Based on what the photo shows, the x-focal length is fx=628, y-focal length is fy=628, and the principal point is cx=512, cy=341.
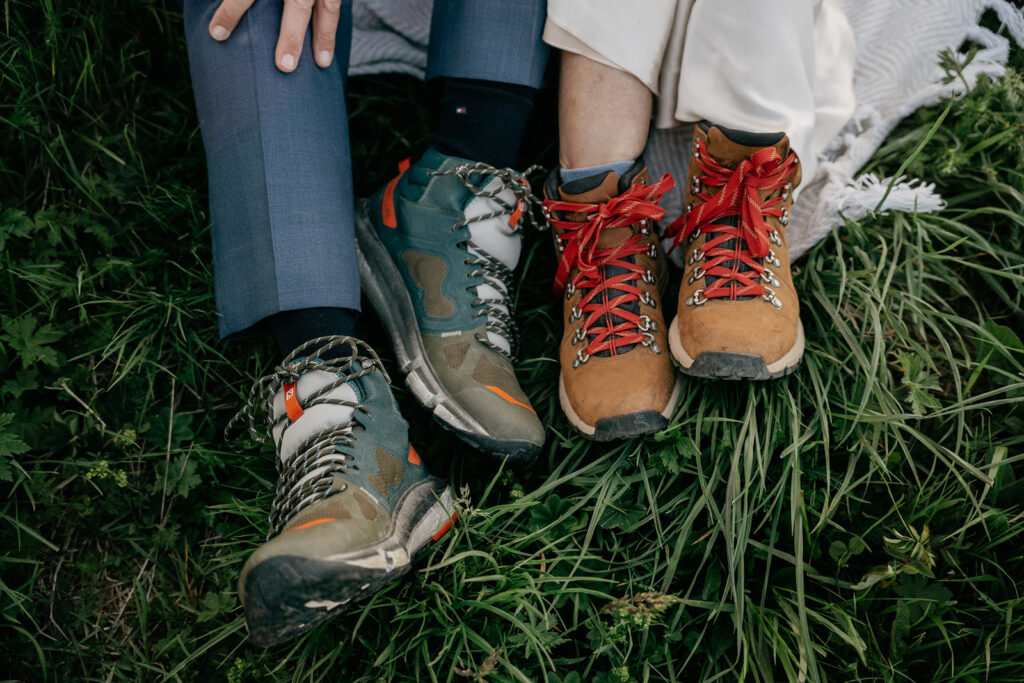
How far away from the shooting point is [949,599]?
1268 millimetres

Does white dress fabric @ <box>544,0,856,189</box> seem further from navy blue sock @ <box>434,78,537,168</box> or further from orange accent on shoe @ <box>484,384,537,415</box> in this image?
orange accent on shoe @ <box>484,384,537,415</box>

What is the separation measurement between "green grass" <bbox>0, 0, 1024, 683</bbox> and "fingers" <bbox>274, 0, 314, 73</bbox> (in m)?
0.55

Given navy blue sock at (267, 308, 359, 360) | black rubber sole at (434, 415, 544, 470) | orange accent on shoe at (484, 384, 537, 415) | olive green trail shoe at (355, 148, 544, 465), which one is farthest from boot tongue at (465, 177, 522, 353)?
navy blue sock at (267, 308, 359, 360)

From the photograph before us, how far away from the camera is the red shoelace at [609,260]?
1.36m

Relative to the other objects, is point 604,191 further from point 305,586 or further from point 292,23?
point 305,586

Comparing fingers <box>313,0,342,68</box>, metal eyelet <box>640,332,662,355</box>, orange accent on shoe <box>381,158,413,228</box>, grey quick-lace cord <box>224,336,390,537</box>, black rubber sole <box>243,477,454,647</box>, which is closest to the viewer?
black rubber sole <box>243,477,454,647</box>

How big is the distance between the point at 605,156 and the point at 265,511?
43.2 inches

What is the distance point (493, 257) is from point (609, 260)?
0.27 metres

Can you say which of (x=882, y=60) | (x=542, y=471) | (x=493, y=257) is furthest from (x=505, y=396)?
(x=882, y=60)

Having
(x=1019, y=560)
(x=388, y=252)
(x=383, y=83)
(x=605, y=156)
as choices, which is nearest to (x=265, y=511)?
(x=388, y=252)

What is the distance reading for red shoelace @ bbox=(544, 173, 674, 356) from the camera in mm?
1359

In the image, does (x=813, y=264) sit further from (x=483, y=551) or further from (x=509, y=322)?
(x=483, y=551)

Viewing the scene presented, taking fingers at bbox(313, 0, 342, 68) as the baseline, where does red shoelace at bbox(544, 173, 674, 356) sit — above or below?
below

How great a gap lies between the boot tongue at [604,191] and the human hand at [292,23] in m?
0.59
